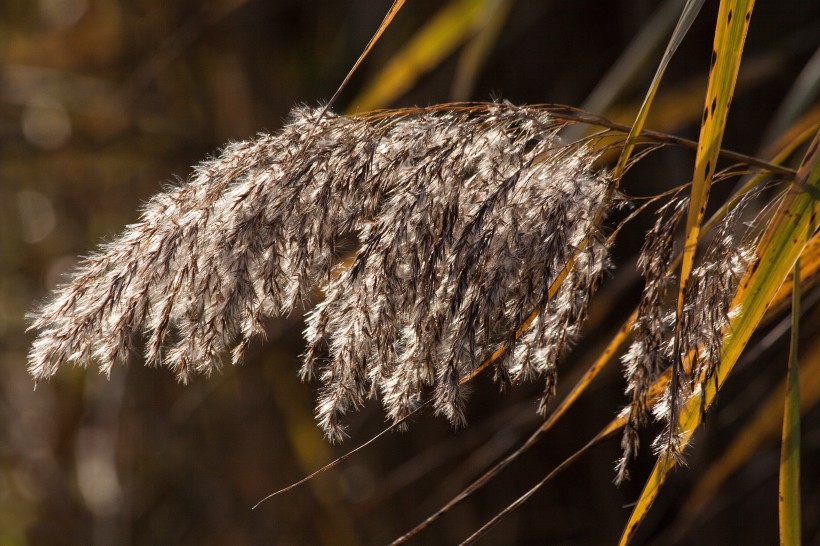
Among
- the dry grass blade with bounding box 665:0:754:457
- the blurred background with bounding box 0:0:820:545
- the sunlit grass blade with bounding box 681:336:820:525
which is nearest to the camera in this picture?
the dry grass blade with bounding box 665:0:754:457

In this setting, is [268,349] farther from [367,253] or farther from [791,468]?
[791,468]

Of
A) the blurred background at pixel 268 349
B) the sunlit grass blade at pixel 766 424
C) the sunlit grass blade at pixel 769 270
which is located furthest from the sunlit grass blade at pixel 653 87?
the blurred background at pixel 268 349

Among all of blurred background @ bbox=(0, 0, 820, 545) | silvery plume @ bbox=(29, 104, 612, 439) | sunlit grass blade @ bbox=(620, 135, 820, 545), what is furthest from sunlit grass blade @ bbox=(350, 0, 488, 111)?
sunlit grass blade @ bbox=(620, 135, 820, 545)

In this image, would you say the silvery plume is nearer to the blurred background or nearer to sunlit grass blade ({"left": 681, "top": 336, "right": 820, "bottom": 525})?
sunlit grass blade ({"left": 681, "top": 336, "right": 820, "bottom": 525})

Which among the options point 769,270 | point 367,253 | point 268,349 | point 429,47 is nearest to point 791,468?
point 769,270

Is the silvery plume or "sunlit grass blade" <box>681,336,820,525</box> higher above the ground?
the silvery plume

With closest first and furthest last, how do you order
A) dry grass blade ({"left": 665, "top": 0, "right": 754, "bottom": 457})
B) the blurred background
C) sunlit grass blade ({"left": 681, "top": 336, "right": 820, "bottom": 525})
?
dry grass blade ({"left": 665, "top": 0, "right": 754, "bottom": 457}) < sunlit grass blade ({"left": 681, "top": 336, "right": 820, "bottom": 525}) < the blurred background

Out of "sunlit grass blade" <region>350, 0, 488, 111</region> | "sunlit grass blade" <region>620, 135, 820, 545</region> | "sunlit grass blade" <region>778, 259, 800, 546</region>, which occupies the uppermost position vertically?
"sunlit grass blade" <region>350, 0, 488, 111</region>
